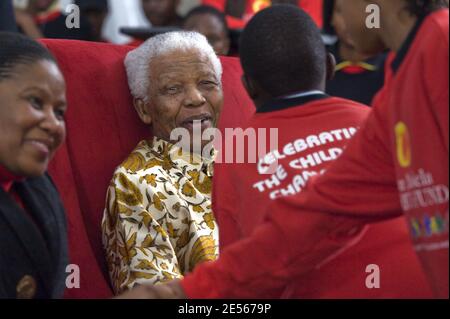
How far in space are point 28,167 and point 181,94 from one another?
3.30ft

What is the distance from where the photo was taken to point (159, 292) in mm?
2277

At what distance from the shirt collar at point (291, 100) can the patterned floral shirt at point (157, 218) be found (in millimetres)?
631

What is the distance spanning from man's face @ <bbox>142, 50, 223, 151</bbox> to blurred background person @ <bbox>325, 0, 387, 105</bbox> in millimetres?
1473

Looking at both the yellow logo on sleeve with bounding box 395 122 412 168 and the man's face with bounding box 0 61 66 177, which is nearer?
the yellow logo on sleeve with bounding box 395 122 412 168

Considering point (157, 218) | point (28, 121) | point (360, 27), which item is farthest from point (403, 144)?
point (157, 218)

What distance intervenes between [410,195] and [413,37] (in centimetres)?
30

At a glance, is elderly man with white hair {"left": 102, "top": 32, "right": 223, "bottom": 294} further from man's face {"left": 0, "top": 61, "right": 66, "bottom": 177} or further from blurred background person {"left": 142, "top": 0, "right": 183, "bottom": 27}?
blurred background person {"left": 142, "top": 0, "right": 183, "bottom": 27}

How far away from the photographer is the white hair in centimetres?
330

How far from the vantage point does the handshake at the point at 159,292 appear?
7.43ft

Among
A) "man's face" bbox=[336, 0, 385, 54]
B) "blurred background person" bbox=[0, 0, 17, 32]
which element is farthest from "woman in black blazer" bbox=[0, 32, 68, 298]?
"blurred background person" bbox=[0, 0, 17, 32]

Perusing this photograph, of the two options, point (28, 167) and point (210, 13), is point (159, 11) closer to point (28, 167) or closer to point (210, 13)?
point (210, 13)

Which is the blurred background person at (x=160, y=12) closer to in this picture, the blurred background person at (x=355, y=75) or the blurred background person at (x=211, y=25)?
the blurred background person at (x=211, y=25)

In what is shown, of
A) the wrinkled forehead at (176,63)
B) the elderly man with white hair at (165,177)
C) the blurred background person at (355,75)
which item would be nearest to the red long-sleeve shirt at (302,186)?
the elderly man with white hair at (165,177)

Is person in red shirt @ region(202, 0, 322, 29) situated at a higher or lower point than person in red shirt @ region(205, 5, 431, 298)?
higher
